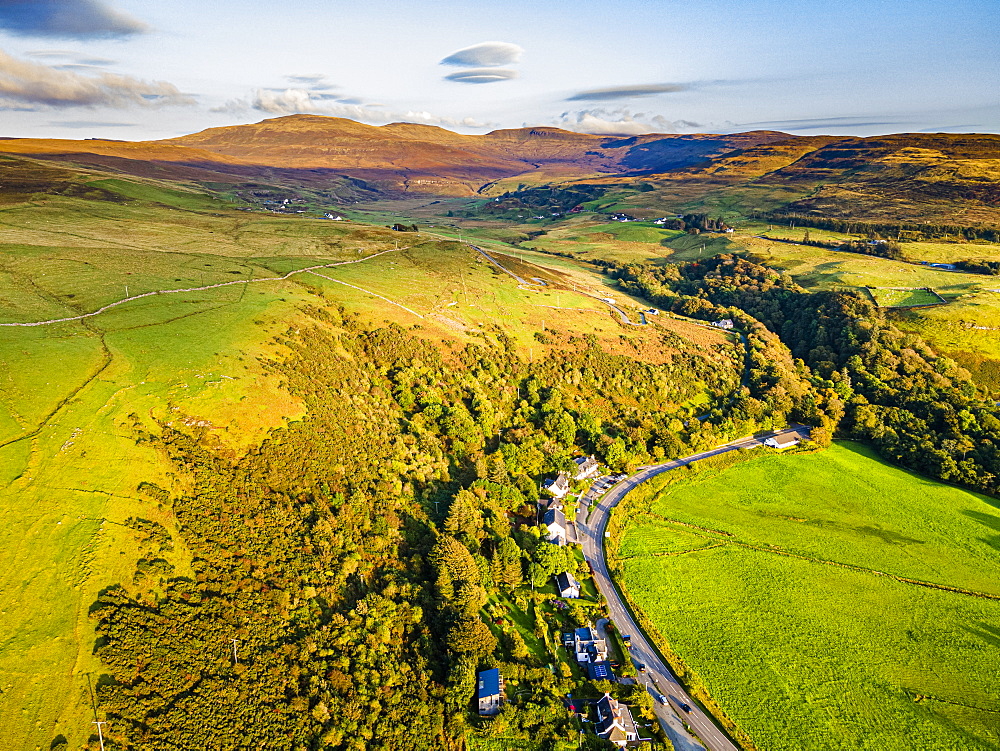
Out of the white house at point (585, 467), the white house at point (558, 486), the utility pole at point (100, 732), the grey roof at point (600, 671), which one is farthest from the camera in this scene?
the white house at point (585, 467)

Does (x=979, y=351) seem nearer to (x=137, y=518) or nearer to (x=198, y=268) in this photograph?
(x=137, y=518)

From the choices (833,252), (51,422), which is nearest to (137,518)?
(51,422)

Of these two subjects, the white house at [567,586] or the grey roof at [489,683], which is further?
the white house at [567,586]

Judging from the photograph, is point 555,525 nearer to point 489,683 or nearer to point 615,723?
point 489,683

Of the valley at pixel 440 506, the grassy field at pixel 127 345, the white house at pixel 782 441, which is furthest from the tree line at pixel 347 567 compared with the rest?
the white house at pixel 782 441

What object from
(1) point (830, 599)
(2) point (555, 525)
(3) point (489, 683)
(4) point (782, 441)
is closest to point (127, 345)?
(3) point (489, 683)

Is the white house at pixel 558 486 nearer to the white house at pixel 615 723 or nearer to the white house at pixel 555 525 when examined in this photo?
the white house at pixel 555 525

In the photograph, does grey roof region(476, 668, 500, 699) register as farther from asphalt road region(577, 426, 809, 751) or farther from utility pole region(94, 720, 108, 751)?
utility pole region(94, 720, 108, 751)
